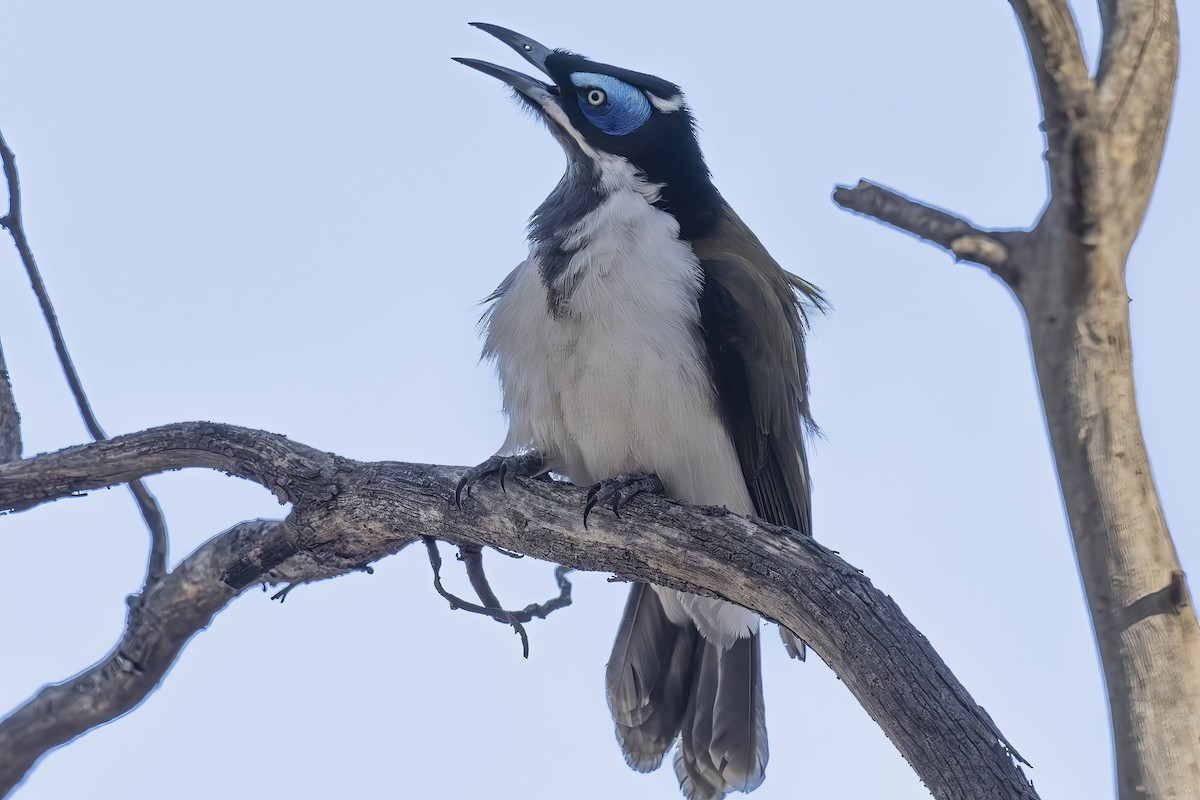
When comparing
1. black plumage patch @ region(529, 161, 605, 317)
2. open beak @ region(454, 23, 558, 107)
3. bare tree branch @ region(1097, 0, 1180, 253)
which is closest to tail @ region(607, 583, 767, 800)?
black plumage patch @ region(529, 161, 605, 317)

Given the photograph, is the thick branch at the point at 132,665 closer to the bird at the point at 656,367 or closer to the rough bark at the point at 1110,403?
the bird at the point at 656,367

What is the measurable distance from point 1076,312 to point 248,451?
3232 mm

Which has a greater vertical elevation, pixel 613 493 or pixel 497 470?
pixel 497 470

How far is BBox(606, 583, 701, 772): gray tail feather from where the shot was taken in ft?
16.4

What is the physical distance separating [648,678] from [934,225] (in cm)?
314

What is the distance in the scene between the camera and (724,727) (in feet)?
16.0

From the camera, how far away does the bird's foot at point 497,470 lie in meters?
4.39

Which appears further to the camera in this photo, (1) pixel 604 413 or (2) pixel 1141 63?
(1) pixel 604 413

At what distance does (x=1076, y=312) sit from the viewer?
2211 millimetres

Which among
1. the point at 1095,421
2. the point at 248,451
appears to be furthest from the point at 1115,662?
the point at 248,451

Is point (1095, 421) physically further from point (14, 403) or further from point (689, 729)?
point (14, 403)

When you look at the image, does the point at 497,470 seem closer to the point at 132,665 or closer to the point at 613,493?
the point at 613,493

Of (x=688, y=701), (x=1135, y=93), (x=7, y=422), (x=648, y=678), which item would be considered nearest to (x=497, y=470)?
(x=648, y=678)

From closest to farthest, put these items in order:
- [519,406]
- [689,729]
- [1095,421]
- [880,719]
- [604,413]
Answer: [1095,421] → [880,719] → [604,413] → [519,406] → [689,729]
